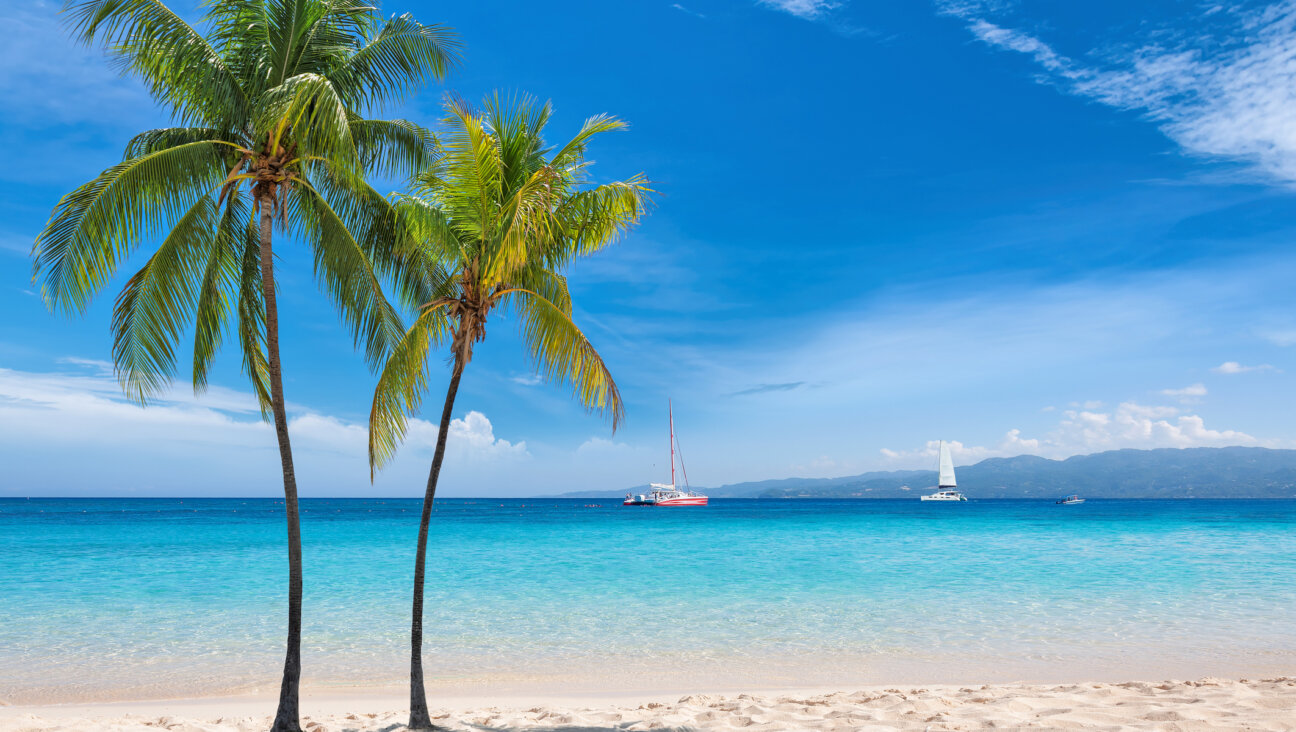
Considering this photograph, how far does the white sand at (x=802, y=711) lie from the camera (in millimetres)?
6621

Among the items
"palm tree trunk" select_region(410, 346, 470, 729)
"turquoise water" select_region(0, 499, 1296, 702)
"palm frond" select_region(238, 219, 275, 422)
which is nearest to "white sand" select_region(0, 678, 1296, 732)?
"palm tree trunk" select_region(410, 346, 470, 729)

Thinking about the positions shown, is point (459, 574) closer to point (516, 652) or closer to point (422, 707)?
point (516, 652)

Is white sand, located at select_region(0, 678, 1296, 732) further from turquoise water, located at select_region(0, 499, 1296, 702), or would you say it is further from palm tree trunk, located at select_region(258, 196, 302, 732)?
turquoise water, located at select_region(0, 499, 1296, 702)

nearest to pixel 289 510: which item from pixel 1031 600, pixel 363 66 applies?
pixel 363 66

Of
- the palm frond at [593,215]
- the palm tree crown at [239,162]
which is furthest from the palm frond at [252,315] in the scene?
the palm frond at [593,215]

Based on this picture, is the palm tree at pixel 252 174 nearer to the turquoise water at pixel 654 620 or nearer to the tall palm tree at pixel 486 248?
the tall palm tree at pixel 486 248

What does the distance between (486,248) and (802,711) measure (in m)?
5.69

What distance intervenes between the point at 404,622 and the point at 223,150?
31.9ft

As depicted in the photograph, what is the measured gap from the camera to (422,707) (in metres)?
6.91

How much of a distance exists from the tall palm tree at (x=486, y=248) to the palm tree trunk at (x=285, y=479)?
791 millimetres

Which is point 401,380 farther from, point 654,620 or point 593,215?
point 654,620

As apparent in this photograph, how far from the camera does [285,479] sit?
21.1 feet

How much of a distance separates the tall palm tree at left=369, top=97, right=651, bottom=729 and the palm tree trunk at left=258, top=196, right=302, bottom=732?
791 millimetres

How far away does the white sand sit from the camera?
6621mm
